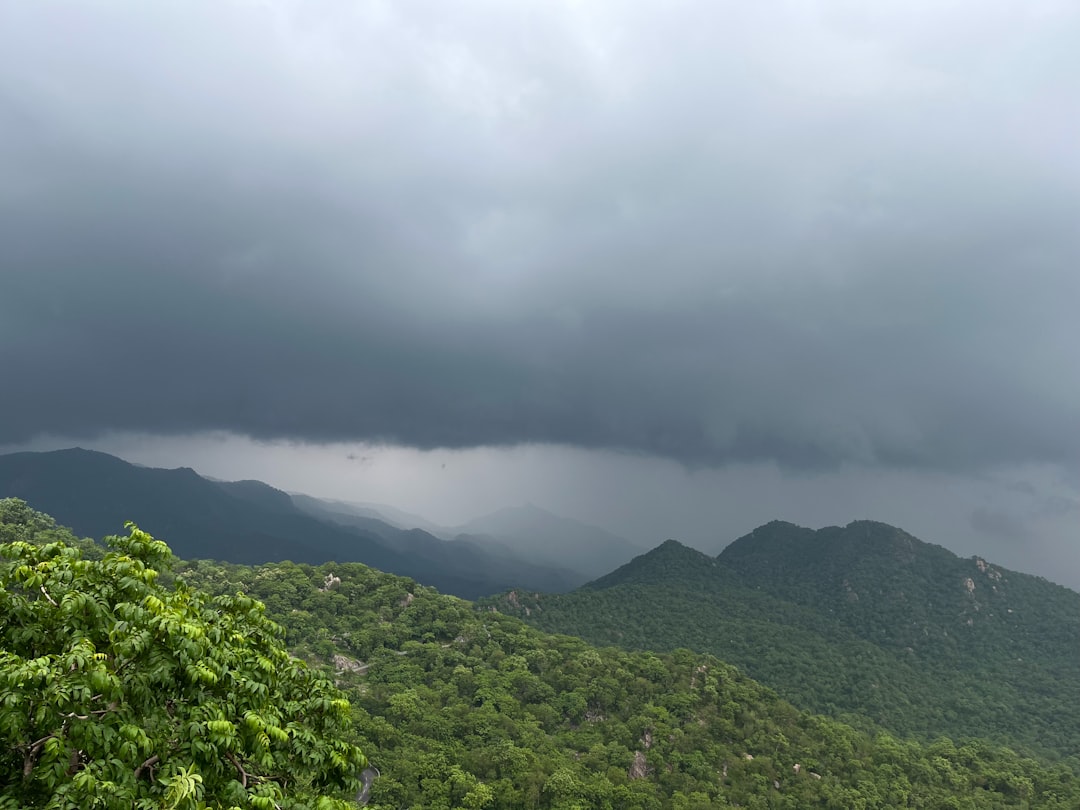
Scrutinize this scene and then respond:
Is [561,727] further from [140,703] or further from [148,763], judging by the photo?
[140,703]

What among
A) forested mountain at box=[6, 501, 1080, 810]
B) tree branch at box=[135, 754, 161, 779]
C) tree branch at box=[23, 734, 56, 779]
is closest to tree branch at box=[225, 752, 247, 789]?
tree branch at box=[135, 754, 161, 779]

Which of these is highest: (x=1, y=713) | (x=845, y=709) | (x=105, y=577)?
(x=105, y=577)

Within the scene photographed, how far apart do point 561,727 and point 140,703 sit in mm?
82100

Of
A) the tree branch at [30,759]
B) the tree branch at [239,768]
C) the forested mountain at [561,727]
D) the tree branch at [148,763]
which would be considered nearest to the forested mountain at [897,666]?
the forested mountain at [561,727]

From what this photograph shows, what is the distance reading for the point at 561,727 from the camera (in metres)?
82.8

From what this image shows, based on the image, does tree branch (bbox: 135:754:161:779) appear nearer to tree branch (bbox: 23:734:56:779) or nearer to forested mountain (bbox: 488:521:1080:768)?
tree branch (bbox: 23:734:56:779)

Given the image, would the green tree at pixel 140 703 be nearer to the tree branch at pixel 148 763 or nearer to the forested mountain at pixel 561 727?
the tree branch at pixel 148 763

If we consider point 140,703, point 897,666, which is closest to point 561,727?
point 140,703

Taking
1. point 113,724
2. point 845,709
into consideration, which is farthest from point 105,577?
point 845,709

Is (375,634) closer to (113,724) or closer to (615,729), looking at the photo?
(615,729)

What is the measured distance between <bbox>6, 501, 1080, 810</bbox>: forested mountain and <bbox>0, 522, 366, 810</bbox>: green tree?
1677 inches

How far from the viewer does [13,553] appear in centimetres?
1438

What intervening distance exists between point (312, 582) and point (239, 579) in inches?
495

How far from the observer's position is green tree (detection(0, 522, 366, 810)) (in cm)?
1020
